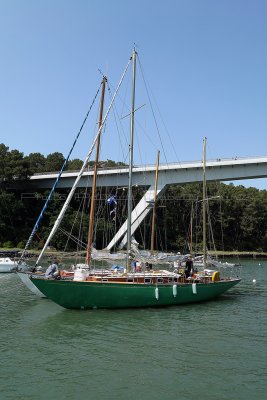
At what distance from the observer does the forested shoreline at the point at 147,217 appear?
68375 millimetres

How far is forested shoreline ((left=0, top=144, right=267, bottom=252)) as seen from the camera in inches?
2692

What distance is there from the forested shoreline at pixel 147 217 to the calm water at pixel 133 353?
40.5 metres

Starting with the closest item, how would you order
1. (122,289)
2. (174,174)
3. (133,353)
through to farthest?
1. (133,353)
2. (122,289)
3. (174,174)

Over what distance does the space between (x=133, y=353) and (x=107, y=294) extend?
707 cm

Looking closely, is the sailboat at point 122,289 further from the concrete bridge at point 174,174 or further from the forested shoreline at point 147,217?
the forested shoreline at point 147,217

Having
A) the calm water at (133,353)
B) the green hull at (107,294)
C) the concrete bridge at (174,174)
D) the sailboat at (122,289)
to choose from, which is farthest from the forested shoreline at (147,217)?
the calm water at (133,353)

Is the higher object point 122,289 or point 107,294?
point 122,289

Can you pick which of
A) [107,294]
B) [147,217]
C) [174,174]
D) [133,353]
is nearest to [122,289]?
[107,294]

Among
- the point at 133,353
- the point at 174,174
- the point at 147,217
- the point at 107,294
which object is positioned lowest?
the point at 133,353

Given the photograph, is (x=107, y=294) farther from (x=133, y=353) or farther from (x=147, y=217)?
(x=147, y=217)

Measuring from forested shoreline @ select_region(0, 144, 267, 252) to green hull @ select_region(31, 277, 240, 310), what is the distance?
38253 millimetres

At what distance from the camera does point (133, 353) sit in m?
14.3

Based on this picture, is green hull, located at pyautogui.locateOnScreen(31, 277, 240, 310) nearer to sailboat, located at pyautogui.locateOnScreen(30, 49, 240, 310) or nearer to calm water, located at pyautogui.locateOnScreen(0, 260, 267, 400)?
sailboat, located at pyautogui.locateOnScreen(30, 49, 240, 310)

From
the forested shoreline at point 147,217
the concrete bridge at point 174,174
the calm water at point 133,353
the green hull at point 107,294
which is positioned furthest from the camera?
the forested shoreline at point 147,217
